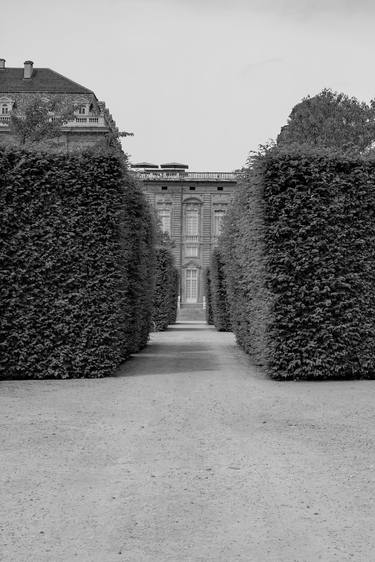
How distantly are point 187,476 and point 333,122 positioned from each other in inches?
1304

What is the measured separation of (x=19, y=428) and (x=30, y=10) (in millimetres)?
3706

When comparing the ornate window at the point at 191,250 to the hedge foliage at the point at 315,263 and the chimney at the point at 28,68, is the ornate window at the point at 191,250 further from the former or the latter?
the hedge foliage at the point at 315,263

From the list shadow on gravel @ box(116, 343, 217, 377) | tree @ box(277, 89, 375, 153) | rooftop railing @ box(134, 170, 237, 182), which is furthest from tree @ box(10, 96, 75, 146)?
rooftop railing @ box(134, 170, 237, 182)

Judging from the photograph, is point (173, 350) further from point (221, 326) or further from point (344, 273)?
point (221, 326)

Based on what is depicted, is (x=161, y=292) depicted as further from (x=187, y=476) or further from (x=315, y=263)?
(x=187, y=476)

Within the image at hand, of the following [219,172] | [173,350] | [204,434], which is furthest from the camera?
[219,172]

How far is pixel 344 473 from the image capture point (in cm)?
457

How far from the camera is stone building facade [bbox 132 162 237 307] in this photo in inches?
2258

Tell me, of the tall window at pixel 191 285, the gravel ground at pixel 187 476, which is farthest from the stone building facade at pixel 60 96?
the gravel ground at pixel 187 476

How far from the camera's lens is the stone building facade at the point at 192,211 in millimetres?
57344

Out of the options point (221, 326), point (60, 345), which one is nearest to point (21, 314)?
point (60, 345)

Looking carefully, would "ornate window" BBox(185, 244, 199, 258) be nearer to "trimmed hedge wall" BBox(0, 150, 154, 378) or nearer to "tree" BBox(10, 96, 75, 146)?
"tree" BBox(10, 96, 75, 146)

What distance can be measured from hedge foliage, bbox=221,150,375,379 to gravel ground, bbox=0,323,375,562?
1.46 metres

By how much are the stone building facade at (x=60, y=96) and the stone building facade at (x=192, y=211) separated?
7.63 meters
